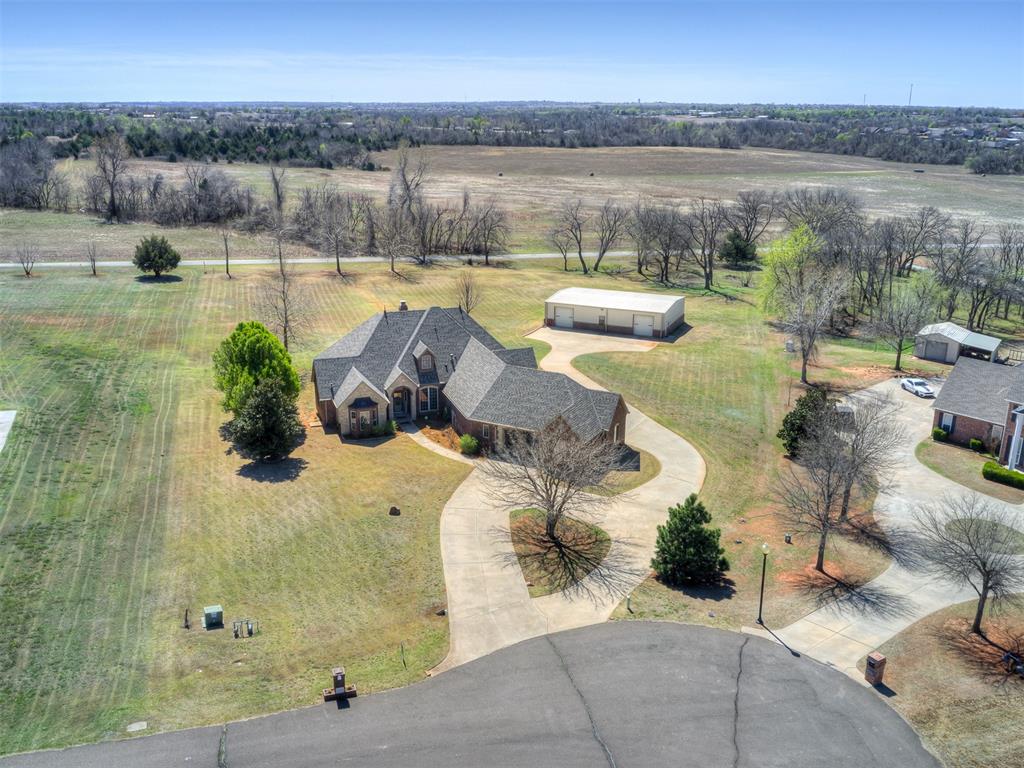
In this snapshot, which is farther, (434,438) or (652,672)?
(434,438)

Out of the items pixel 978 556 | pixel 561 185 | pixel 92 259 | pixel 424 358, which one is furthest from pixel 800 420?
pixel 561 185

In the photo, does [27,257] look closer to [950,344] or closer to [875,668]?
[875,668]

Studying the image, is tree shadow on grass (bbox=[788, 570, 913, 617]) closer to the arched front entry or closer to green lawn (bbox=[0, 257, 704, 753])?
green lawn (bbox=[0, 257, 704, 753])

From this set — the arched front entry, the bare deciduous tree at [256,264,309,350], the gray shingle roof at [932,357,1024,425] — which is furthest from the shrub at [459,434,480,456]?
the gray shingle roof at [932,357,1024,425]

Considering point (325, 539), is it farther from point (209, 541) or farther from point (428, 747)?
point (428, 747)

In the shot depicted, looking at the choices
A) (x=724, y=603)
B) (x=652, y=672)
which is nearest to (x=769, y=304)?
(x=724, y=603)

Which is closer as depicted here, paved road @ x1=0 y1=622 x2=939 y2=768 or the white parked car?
paved road @ x1=0 y1=622 x2=939 y2=768
